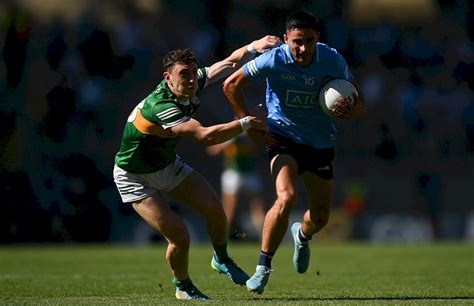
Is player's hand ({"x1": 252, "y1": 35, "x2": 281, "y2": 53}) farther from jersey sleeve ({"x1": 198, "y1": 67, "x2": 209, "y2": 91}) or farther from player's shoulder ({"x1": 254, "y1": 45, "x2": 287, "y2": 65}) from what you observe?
jersey sleeve ({"x1": 198, "y1": 67, "x2": 209, "y2": 91})

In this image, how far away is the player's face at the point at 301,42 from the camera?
8.89 m

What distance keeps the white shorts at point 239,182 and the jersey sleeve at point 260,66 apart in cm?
1002

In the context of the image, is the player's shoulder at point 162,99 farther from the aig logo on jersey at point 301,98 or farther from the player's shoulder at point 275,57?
the aig logo on jersey at point 301,98

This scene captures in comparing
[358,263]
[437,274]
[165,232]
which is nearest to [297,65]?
[165,232]

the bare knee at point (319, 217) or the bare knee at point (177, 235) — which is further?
the bare knee at point (319, 217)

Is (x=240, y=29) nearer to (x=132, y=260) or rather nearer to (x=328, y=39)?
(x=328, y=39)

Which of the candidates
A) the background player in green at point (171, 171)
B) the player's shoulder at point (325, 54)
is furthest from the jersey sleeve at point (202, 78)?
the player's shoulder at point (325, 54)

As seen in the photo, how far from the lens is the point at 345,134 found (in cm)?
2056

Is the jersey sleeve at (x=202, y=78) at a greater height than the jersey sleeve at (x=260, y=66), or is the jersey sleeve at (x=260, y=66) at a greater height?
the jersey sleeve at (x=260, y=66)

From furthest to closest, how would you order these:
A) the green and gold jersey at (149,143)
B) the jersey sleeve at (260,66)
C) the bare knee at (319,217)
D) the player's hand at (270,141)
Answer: the bare knee at (319,217) < the player's hand at (270,141) < the jersey sleeve at (260,66) < the green and gold jersey at (149,143)

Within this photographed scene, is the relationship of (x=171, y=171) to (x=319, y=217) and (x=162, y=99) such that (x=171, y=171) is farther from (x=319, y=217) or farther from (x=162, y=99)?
(x=319, y=217)

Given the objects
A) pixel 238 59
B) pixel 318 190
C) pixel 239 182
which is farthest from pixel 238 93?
pixel 239 182

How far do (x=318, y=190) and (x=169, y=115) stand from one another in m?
1.97

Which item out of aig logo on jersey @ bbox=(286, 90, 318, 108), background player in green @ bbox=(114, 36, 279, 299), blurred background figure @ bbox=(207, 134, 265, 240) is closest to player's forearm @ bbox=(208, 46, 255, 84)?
background player in green @ bbox=(114, 36, 279, 299)
